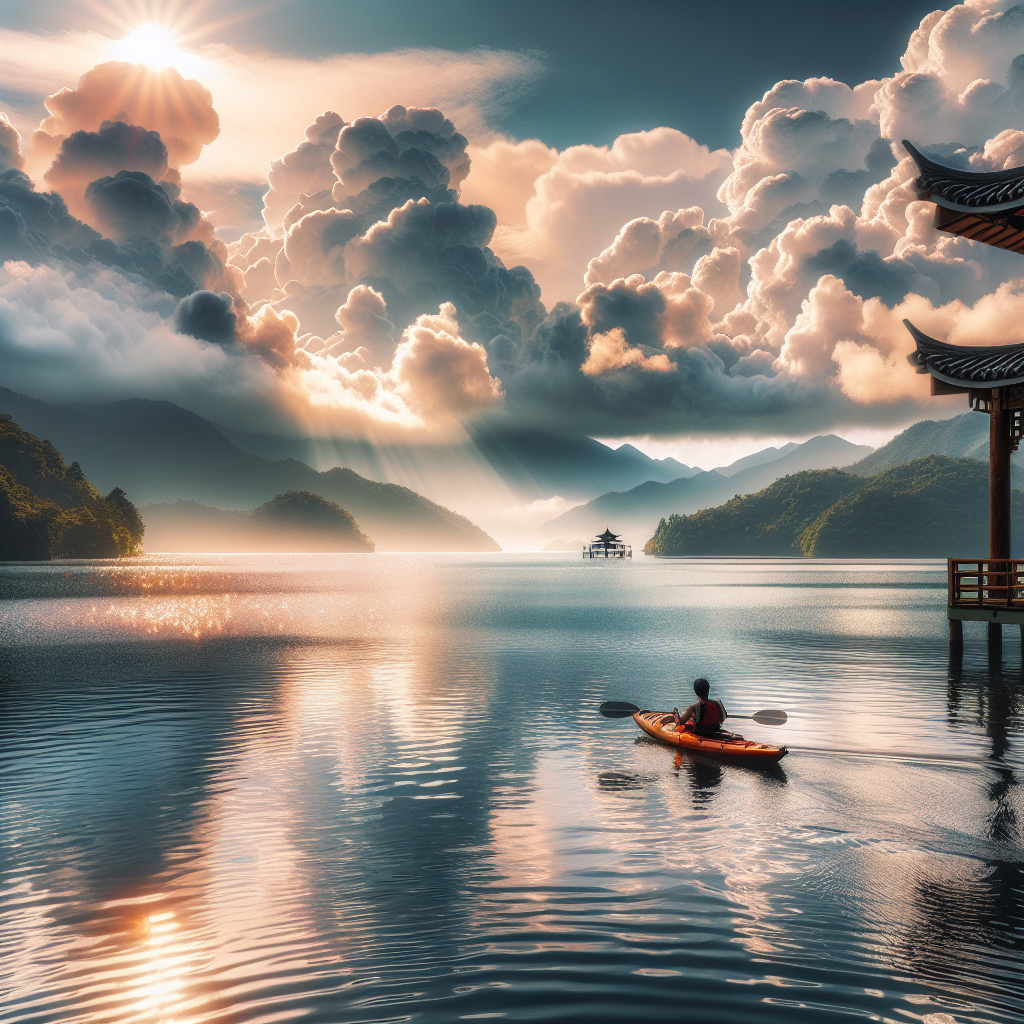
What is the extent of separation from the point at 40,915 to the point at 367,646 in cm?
3096

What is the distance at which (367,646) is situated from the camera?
4041 cm

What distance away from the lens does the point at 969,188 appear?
27844 mm

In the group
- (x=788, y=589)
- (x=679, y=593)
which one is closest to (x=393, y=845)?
(x=679, y=593)

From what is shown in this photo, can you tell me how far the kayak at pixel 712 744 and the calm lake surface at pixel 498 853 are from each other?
327 mm

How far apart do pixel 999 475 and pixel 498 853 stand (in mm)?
27819

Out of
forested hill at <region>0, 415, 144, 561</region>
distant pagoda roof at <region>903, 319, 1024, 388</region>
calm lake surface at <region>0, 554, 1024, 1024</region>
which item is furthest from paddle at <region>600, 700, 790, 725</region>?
forested hill at <region>0, 415, 144, 561</region>

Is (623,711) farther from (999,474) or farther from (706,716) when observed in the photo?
(999,474)

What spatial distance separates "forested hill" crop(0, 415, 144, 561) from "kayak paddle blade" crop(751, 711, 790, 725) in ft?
556

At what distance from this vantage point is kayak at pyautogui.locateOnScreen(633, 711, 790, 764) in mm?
16828

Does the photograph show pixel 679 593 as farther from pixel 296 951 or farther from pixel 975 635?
pixel 296 951

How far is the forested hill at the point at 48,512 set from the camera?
16162 cm

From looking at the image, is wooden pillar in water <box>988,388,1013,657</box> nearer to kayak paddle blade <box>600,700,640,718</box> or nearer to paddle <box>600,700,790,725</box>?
paddle <box>600,700,790,725</box>

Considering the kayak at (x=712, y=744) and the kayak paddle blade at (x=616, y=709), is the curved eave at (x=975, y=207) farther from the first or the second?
the kayak paddle blade at (x=616, y=709)

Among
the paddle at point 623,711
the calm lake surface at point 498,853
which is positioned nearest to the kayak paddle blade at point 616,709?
the paddle at point 623,711
